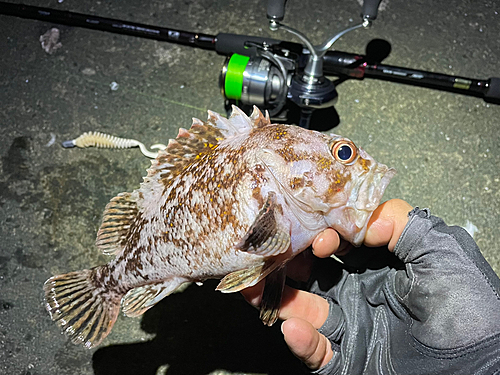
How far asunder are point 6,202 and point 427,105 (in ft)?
9.43

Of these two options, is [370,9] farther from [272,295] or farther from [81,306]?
[81,306]

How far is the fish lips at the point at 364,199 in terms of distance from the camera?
1.57 metres

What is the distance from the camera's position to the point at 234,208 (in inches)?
60.4

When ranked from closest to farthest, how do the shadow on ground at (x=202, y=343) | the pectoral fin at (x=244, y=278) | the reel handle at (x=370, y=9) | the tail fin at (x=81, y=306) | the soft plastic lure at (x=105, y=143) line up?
the pectoral fin at (x=244, y=278)
the tail fin at (x=81, y=306)
the reel handle at (x=370, y=9)
the shadow on ground at (x=202, y=343)
the soft plastic lure at (x=105, y=143)

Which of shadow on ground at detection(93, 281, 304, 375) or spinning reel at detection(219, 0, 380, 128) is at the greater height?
spinning reel at detection(219, 0, 380, 128)

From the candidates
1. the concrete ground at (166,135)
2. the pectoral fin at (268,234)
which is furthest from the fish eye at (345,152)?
the concrete ground at (166,135)

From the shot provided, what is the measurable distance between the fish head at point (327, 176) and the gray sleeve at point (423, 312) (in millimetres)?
304

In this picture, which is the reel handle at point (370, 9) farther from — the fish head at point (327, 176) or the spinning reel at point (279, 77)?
the fish head at point (327, 176)

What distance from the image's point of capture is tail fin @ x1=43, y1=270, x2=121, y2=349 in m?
1.81

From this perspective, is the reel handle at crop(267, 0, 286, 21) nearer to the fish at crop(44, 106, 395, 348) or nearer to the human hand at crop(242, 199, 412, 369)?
the fish at crop(44, 106, 395, 348)

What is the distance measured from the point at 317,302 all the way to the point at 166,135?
1.49 meters

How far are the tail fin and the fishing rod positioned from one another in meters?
1.29

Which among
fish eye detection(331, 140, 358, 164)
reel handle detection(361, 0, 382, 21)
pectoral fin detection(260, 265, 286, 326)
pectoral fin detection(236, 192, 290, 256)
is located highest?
reel handle detection(361, 0, 382, 21)

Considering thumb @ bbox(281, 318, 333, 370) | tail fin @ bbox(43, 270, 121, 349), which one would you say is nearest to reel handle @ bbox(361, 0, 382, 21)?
thumb @ bbox(281, 318, 333, 370)
